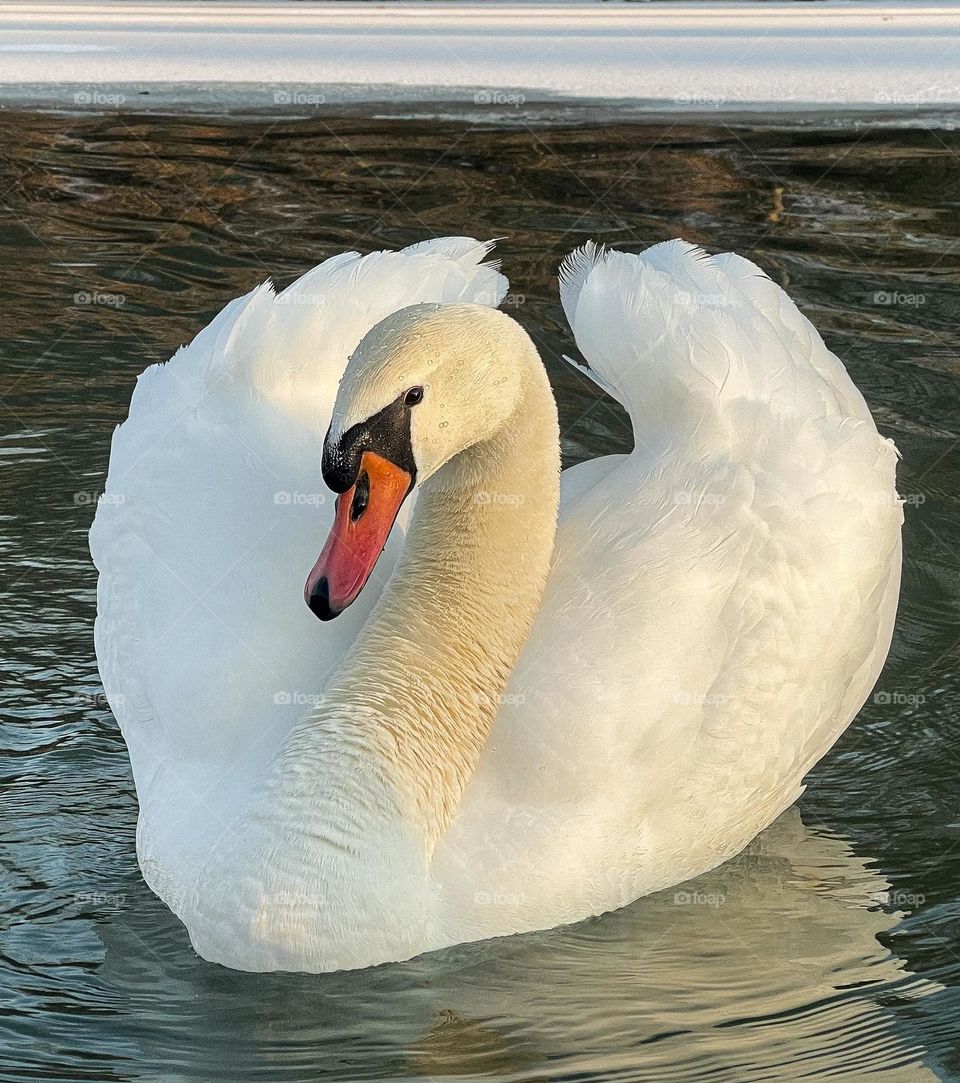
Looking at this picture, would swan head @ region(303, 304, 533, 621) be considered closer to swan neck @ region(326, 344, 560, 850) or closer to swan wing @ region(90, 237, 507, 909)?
swan neck @ region(326, 344, 560, 850)

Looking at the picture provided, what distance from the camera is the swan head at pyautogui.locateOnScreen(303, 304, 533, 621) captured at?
395cm

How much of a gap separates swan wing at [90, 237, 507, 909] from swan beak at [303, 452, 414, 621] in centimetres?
75

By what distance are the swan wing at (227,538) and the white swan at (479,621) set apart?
10mm

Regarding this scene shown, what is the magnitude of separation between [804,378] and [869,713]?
3.89ft

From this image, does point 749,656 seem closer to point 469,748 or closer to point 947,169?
point 469,748

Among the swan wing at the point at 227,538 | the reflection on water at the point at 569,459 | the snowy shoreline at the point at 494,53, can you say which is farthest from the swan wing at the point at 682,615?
the snowy shoreline at the point at 494,53

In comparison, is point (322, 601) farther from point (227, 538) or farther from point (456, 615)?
point (227, 538)

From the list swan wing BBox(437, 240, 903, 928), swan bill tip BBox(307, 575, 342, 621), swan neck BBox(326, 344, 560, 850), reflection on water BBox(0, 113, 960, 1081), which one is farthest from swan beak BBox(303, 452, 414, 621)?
reflection on water BBox(0, 113, 960, 1081)

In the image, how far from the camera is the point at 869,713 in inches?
232

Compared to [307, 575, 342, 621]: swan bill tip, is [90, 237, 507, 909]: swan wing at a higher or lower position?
lower

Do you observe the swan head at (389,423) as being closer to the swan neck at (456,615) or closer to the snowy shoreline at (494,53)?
the swan neck at (456,615)

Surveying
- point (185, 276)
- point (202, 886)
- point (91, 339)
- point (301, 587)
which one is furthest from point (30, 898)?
point (185, 276)

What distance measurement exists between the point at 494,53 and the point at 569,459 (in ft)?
22.4

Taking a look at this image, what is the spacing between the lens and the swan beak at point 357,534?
395 centimetres
